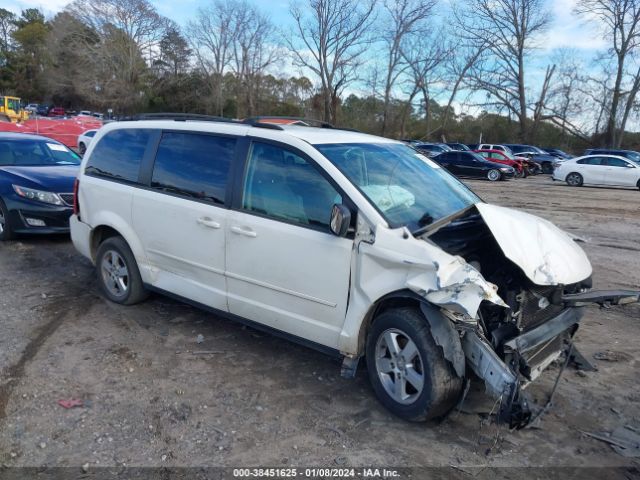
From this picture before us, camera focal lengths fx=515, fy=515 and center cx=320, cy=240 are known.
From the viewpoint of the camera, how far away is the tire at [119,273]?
16.3ft

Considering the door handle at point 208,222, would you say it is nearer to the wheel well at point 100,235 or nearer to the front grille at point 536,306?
the wheel well at point 100,235

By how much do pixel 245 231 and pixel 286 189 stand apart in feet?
1.47

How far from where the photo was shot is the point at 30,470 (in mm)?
2822

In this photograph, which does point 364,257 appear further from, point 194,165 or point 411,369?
point 194,165

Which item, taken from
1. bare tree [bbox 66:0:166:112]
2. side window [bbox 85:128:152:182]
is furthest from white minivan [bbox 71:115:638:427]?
bare tree [bbox 66:0:166:112]

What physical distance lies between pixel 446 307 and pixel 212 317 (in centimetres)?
275

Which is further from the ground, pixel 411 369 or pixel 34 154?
pixel 34 154

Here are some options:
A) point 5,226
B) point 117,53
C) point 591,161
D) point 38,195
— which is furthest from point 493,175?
point 117,53

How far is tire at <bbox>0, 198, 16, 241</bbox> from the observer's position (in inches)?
291

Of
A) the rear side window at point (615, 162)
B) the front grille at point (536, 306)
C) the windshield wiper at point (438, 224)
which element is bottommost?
the front grille at point (536, 306)

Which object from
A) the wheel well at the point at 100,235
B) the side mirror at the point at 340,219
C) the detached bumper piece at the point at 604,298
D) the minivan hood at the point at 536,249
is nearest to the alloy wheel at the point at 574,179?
the minivan hood at the point at 536,249

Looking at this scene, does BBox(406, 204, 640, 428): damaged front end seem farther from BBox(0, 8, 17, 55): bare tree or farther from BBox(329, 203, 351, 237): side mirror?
BBox(0, 8, 17, 55): bare tree

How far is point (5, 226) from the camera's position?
7480 mm

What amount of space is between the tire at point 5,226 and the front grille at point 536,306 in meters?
7.06
